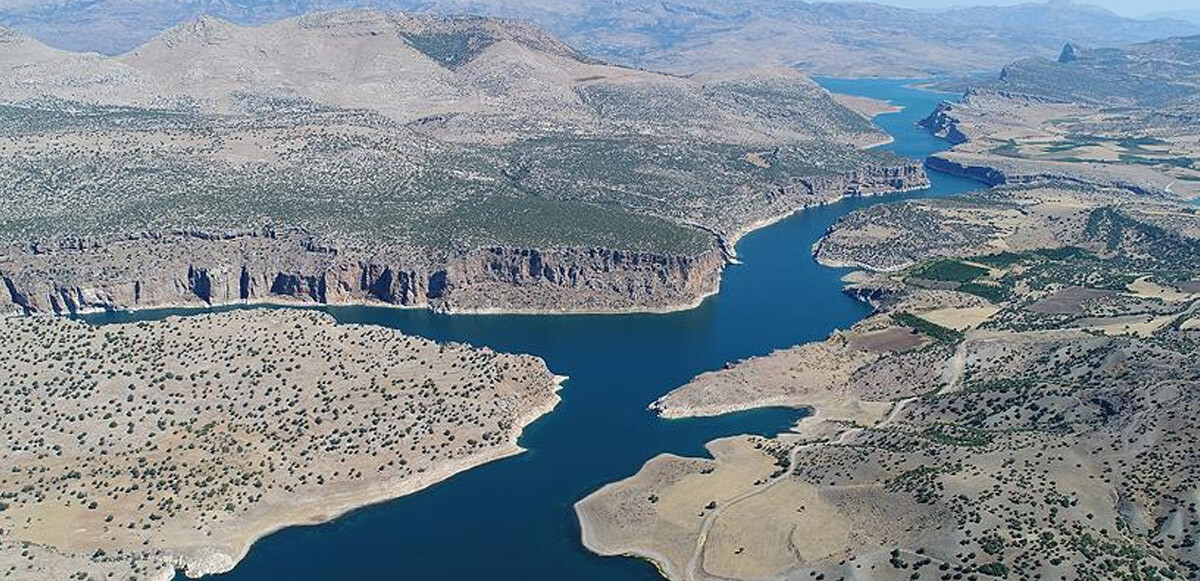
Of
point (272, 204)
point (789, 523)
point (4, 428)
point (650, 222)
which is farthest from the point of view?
point (650, 222)

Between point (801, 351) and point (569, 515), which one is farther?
point (801, 351)

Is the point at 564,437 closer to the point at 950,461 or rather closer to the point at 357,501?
the point at 357,501

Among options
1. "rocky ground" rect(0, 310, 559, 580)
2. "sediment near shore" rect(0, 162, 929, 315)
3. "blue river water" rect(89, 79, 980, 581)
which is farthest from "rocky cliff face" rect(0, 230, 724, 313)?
"rocky ground" rect(0, 310, 559, 580)

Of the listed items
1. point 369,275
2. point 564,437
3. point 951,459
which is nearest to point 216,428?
point 564,437

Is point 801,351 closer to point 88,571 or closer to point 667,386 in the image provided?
point 667,386

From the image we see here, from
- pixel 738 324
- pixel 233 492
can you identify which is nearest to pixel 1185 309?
pixel 738 324

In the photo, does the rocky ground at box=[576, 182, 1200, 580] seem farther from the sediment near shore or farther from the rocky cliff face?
the rocky cliff face
